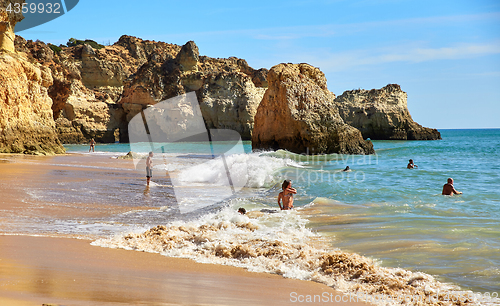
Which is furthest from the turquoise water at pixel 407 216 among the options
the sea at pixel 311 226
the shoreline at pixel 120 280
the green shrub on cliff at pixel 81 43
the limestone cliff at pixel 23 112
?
the green shrub on cliff at pixel 81 43

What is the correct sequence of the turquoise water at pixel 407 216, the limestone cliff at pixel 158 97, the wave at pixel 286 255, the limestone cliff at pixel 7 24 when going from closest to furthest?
1. the wave at pixel 286 255
2. the turquoise water at pixel 407 216
3. the limestone cliff at pixel 7 24
4. the limestone cliff at pixel 158 97

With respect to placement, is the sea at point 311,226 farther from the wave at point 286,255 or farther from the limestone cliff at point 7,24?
the limestone cliff at point 7,24

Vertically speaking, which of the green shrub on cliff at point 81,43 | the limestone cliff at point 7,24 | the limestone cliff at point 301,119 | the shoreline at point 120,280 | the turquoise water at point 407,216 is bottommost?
the turquoise water at point 407,216

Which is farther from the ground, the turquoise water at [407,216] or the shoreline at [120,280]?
the shoreline at [120,280]

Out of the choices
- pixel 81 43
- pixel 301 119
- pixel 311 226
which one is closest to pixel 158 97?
pixel 301 119

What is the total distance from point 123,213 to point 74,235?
1.86m

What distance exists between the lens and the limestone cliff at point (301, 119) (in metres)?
20.6

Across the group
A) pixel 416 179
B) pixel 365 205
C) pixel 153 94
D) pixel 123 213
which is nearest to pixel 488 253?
pixel 365 205

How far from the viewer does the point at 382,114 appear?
4938 centimetres

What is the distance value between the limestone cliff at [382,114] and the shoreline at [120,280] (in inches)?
1859

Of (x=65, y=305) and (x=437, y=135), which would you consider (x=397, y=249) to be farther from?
(x=437, y=135)

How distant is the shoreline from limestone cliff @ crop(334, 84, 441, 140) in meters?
47.2

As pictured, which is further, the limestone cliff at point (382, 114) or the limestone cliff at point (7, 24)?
the limestone cliff at point (382, 114)

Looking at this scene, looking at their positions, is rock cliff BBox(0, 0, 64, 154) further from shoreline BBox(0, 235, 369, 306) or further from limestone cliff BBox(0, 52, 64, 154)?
shoreline BBox(0, 235, 369, 306)
